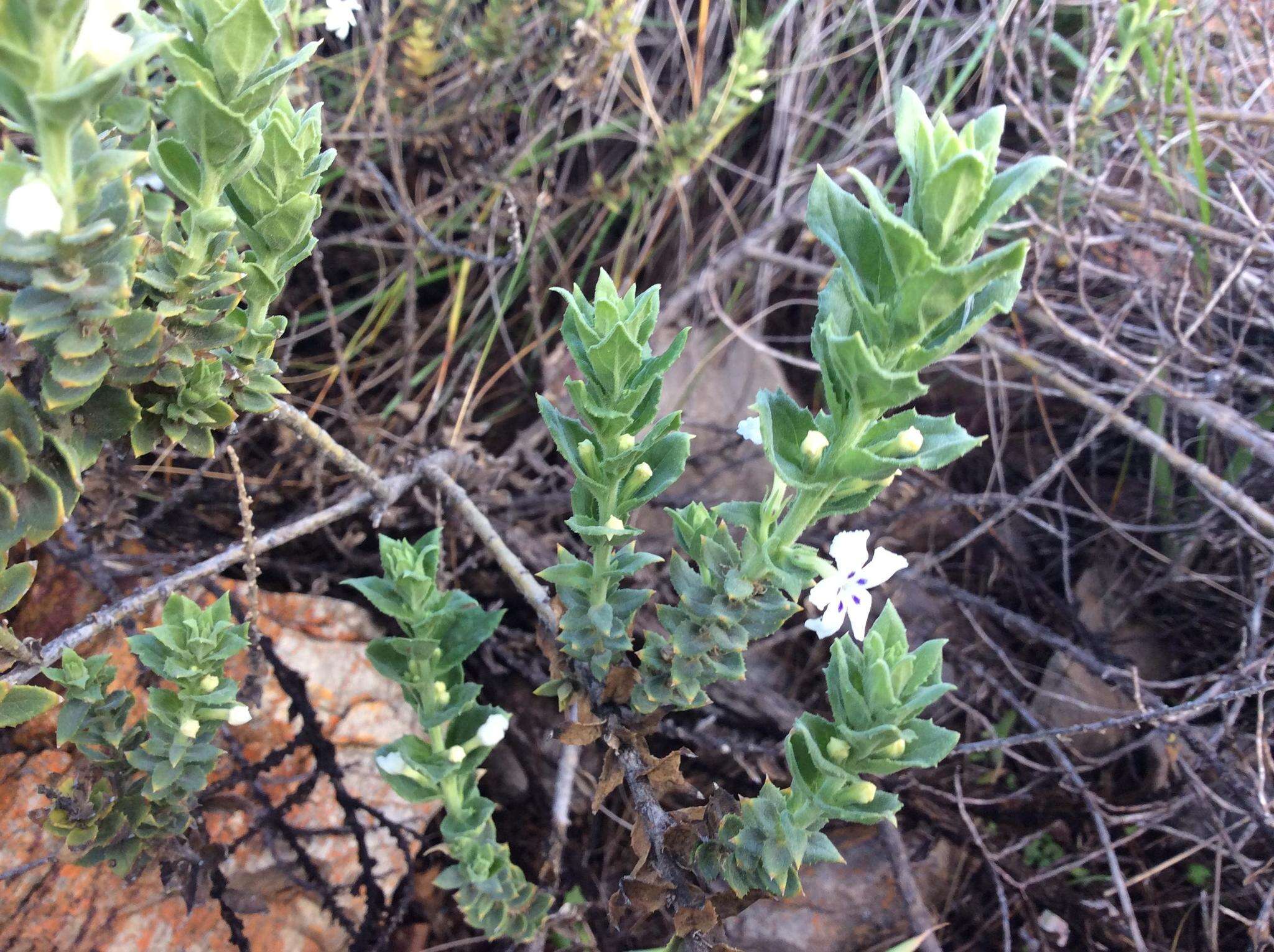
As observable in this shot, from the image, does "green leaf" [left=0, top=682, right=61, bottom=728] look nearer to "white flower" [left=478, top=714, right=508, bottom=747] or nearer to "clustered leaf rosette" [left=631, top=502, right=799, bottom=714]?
"white flower" [left=478, top=714, right=508, bottom=747]

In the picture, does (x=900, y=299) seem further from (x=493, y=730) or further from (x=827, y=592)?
(x=493, y=730)

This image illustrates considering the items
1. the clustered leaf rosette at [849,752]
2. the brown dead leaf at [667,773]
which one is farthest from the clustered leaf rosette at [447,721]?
the clustered leaf rosette at [849,752]

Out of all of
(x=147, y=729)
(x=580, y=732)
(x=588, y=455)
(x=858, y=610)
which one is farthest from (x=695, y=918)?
(x=147, y=729)

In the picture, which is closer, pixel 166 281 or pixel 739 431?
pixel 166 281

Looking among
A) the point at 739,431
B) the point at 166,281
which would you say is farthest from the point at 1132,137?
the point at 166,281

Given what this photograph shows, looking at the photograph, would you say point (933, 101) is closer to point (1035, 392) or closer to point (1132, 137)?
point (1132, 137)

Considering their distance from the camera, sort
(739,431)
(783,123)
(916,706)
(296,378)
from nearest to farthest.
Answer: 1. (916,706)
2. (739,431)
3. (296,378)
4. (783,123)
